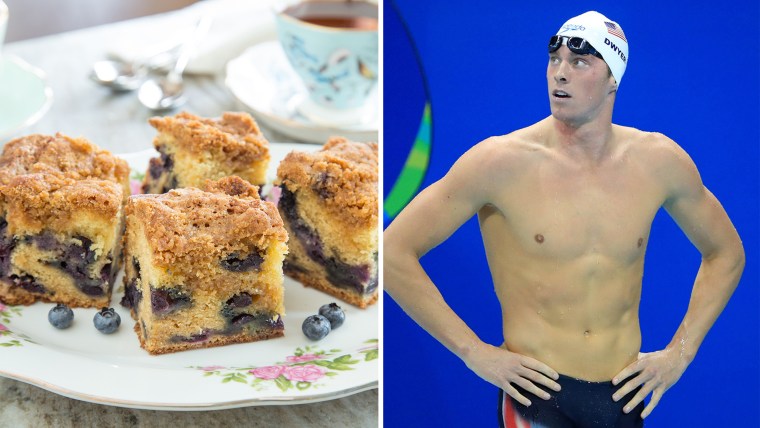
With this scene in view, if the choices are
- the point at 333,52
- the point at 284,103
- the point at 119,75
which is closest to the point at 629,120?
the point at 333,52

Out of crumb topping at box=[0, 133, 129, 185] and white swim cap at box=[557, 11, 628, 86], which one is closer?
white swim cap at box=[557, 11, 628, 86]

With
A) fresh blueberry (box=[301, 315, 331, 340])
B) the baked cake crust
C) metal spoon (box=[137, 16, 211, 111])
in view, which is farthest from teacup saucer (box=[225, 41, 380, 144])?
fresh blueberry (box=[301, 315, 331, 340])

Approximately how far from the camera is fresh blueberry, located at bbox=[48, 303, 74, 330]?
1.38 meters

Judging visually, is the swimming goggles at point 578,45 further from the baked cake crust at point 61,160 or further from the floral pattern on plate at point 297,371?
the baked cake crust at point 61,160

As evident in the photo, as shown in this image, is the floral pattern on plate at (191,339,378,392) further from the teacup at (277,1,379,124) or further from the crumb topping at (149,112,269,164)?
the teacup at (277,1,379,124)

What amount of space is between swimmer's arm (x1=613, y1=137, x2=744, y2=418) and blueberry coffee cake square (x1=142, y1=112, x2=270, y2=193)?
0.88 metres

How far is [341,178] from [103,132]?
2.52 ft

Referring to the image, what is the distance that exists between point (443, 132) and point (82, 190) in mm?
737

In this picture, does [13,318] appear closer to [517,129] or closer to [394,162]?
[394,162]

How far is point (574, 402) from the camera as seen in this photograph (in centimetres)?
91

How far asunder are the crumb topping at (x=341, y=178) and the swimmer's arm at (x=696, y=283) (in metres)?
0.63

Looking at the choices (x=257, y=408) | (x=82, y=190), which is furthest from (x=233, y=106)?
(x=257, y=408)

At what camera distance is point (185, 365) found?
1330mm

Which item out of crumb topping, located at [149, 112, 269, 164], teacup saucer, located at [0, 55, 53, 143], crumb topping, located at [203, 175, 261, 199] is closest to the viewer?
crumb topping, located at [203, 175, 261, 199]
